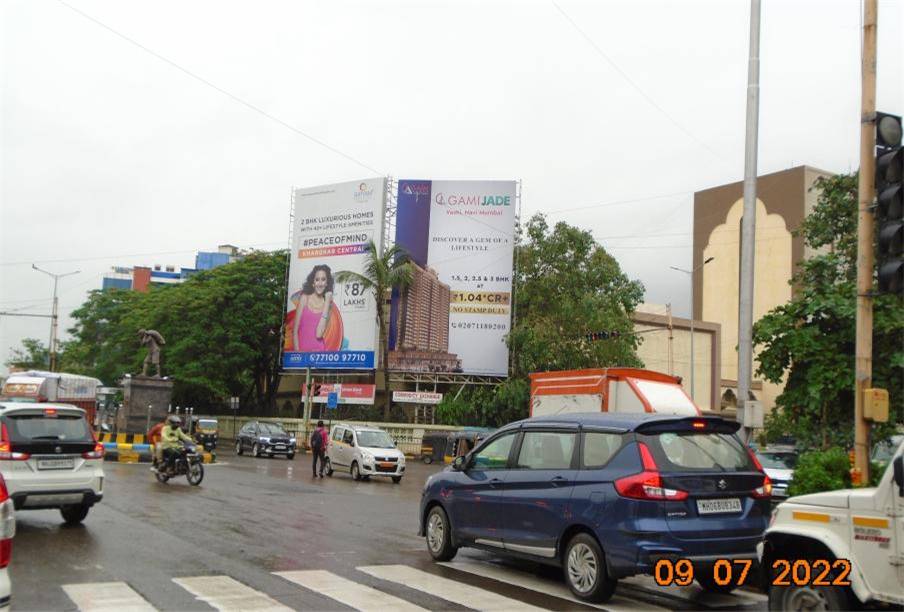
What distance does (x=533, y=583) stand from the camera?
924 cm

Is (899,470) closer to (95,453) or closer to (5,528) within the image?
(5,528)

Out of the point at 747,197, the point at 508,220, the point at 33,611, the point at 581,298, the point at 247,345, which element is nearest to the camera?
the point at 33,611

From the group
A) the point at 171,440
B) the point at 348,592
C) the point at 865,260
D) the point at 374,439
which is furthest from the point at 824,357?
the point at 374,439

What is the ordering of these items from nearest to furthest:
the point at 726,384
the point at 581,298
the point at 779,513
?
the point at 779,513, the point at 581,298, the point at 726,384

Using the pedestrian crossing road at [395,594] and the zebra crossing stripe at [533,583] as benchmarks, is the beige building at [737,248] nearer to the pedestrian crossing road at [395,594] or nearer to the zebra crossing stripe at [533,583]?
the zebra crossing stripe at [533,583]

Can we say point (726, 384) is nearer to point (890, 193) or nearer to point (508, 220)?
point (508, 220)

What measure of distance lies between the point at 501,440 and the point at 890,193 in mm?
4829

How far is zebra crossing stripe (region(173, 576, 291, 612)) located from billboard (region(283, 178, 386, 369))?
36121 millimetres

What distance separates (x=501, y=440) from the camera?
398 inches

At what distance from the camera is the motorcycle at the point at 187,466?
68.5 feet

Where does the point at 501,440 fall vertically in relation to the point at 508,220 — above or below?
below

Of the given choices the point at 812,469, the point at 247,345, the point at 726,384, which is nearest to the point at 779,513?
the point at 812,469

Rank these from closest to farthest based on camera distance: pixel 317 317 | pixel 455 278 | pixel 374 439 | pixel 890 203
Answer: pixel 890 203 < pixel 374 439 < pixel 455 278 < pixel 317 317

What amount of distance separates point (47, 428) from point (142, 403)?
1033 inches
